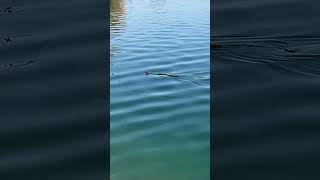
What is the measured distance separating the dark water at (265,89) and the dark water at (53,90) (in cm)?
55

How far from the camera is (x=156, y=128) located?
2484mm

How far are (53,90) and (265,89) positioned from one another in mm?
1084

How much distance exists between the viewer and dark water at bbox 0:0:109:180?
7.60 feet

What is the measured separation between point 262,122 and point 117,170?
2.28 ft

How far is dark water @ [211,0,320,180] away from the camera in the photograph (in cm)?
221

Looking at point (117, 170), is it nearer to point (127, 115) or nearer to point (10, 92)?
point (127, 115)

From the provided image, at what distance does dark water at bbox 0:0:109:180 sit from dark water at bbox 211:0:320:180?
1.80ft

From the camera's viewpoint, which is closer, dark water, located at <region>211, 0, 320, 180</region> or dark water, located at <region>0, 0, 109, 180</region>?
dark water, located at <region>211, 0, 320, 180</region>

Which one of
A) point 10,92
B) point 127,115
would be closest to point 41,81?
point 10,92

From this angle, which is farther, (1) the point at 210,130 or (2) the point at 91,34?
(2) the point at 91,34

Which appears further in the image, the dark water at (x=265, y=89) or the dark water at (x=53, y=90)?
the dark water at (x=53, y=90)

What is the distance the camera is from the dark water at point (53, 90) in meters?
2.32

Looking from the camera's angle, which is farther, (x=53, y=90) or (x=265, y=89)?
(x=53, y=90)

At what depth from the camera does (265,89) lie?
9.00ft
